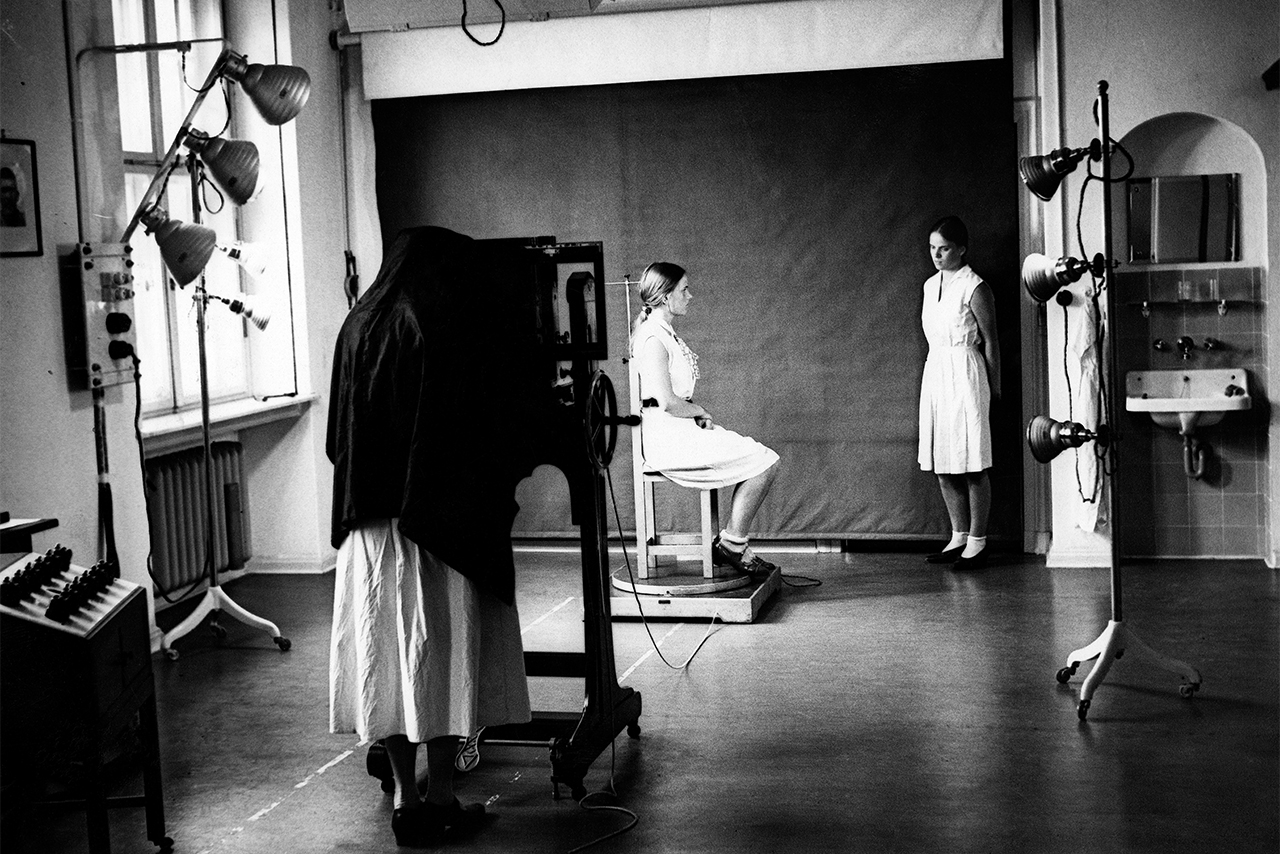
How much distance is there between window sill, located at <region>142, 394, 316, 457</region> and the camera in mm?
6012

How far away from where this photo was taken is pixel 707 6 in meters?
7.09

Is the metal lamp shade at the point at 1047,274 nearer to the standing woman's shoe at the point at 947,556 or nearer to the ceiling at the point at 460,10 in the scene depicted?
the ceiling at the point at 460,10

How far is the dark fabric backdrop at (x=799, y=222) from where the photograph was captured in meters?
7.09

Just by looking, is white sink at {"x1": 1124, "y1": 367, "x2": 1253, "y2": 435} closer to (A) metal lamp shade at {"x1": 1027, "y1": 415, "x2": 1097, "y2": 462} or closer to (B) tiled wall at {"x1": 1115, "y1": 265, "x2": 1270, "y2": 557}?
(B) tiled wall at {"x1": 1115, "y1": 265, "x2": 1270, "y2": 557}

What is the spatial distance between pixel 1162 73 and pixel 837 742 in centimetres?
390

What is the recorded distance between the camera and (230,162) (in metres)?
5.57

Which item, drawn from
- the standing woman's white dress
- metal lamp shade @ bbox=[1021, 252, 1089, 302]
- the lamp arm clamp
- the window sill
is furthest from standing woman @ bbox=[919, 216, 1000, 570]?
the lamp arm clamp

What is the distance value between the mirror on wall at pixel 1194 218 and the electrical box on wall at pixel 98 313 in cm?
468

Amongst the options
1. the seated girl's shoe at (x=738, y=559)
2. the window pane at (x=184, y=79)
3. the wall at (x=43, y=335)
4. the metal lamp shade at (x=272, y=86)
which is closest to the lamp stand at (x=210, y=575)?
the metal lamp shade at (x=272, y=86)

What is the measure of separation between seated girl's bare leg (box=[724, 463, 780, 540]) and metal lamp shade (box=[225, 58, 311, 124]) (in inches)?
101

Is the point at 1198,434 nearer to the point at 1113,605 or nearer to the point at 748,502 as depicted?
the point at 748,502

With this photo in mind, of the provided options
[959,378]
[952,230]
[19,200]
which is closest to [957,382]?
[959,378]

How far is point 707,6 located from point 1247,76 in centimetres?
261

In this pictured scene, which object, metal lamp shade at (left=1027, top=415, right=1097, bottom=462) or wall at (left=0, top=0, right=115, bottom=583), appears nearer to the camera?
metal lamp shade at (left=1027, top=415, right=1097, bottom=462)
